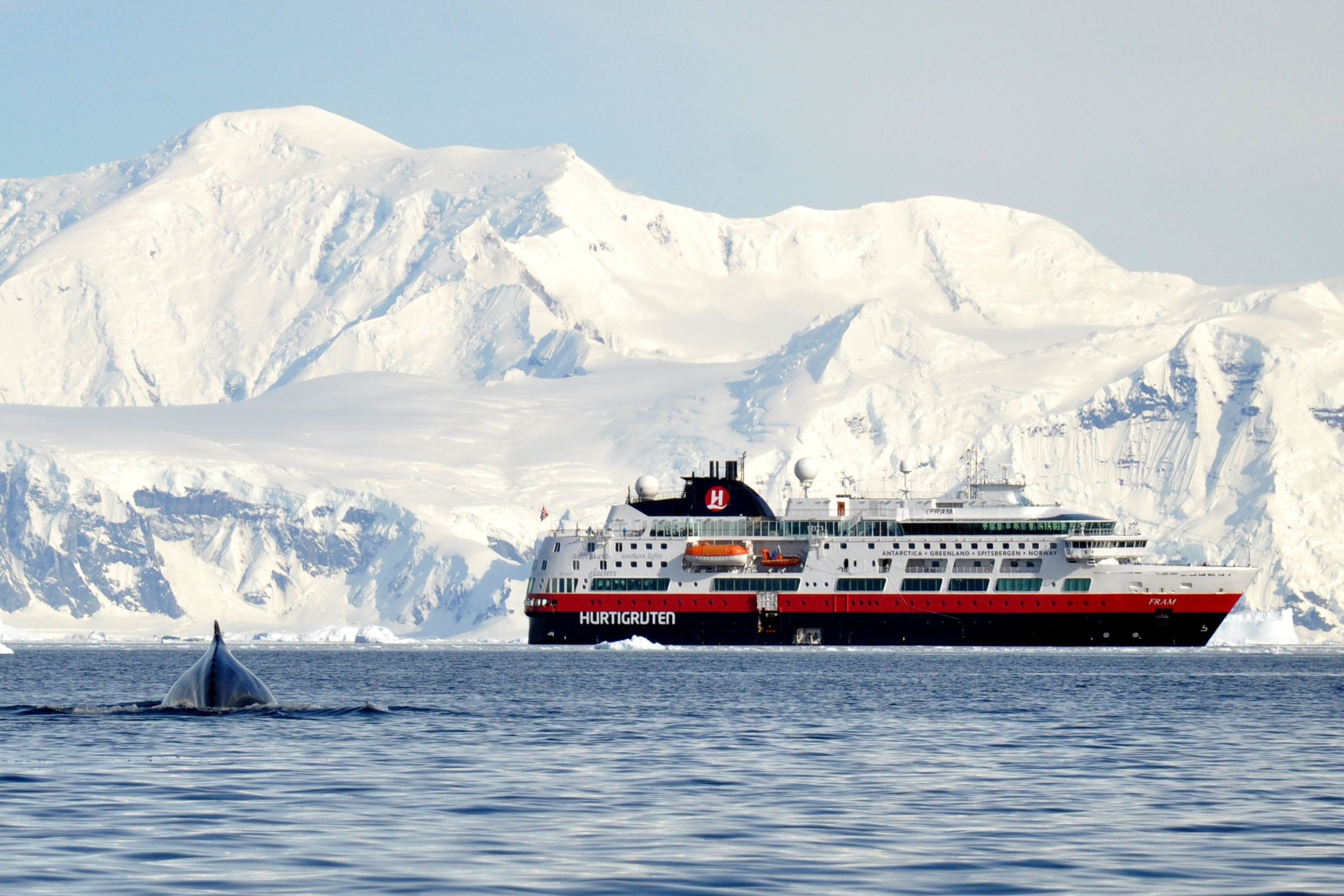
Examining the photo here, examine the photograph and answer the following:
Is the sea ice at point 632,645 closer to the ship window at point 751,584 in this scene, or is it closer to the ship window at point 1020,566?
the ship window at point 751,584

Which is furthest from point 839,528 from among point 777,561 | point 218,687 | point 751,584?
point 218,687

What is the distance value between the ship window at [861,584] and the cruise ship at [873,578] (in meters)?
0.11

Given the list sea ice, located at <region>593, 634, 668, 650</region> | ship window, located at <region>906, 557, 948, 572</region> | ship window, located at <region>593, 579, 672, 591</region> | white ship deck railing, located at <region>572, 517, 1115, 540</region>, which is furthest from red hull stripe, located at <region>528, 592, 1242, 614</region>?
sea ice, located at <region>593, 634, 668, 650</region>

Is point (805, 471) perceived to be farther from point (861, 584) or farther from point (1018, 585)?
Result: point (1018, 585)

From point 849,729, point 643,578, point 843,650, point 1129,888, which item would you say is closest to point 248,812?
point 1129,888

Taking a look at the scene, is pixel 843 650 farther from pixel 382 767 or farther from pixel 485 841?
pixel 485 841

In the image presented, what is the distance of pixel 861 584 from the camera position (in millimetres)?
149250

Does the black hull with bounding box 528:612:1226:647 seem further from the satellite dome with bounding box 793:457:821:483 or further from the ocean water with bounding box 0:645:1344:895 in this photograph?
the ocean water with bounding box 0:645:1344:895

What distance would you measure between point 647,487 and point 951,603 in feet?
111

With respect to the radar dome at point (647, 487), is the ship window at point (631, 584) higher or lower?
lower

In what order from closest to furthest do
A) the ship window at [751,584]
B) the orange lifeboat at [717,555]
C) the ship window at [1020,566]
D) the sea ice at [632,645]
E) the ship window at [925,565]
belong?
the sea ice at [632,645]
the ship window at [925,565]
the ship window at [1020,566]
the orange lifeboat at [717,555]
the ship window at [751,584]

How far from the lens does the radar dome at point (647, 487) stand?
560 ft

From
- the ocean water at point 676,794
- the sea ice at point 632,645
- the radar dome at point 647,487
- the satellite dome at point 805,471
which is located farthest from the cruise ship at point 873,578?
the ocean water at point 676,794

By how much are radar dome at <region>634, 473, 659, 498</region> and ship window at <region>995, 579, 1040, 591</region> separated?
3345cm
